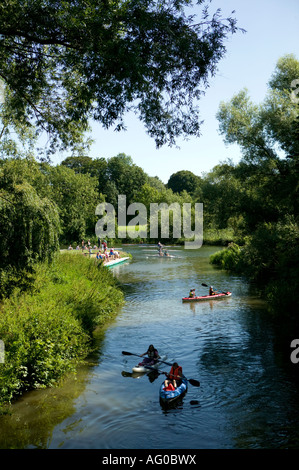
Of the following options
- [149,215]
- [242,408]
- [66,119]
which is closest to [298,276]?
[242,408]

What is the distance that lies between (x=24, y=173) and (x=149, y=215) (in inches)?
2004

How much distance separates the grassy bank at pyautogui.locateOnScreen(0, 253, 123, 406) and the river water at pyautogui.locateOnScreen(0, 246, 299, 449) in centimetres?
→ 47

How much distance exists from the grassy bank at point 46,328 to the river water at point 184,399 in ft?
1.55

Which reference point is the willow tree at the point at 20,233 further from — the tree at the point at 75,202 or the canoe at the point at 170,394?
the tree at the point at 75,202

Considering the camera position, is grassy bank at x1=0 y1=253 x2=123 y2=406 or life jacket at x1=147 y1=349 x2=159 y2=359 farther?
life jacket at x1=147 y1=349 x2=159 y2=359

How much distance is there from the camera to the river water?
813 cm

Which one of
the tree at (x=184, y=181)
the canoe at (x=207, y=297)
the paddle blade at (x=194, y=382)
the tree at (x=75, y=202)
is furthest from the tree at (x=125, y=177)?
the paddle blade at (x=194, y=382)

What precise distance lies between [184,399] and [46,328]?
4.22 metres

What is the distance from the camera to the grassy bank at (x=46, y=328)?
9727 mm

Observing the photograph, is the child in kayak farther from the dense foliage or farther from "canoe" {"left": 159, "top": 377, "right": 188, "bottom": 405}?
the dense foliage

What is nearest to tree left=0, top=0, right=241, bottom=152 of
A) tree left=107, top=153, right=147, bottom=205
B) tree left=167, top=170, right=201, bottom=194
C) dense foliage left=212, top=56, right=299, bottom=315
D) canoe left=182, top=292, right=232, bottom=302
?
dense foliage left=212, top=56, right=299, bottom=315

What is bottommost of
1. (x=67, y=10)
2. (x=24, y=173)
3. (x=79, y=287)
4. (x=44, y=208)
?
(x=79, y=287)
